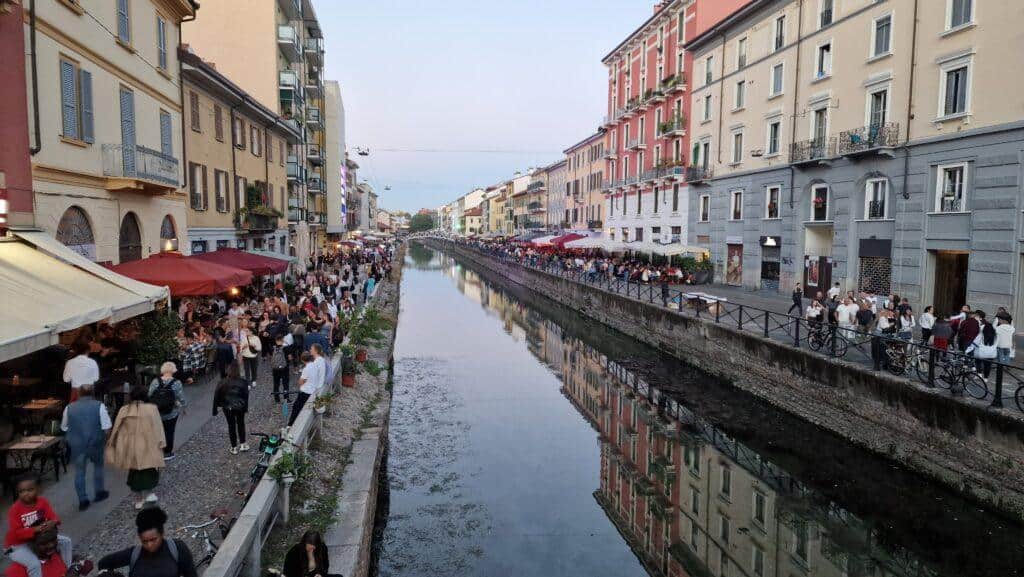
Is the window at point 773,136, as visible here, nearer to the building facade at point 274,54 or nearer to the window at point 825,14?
the window at point 825,14

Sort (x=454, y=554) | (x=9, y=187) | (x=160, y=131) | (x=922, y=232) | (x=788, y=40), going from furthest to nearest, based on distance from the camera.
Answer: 1. (x=788, y=40)
2. (x=922, y=232)
3. (x=160, y=131)
4. (x=9, y=187)
5. (x=454, y=554)

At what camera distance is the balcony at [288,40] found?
110ft

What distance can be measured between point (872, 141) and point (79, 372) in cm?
2286

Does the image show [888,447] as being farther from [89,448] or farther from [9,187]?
[9,187]

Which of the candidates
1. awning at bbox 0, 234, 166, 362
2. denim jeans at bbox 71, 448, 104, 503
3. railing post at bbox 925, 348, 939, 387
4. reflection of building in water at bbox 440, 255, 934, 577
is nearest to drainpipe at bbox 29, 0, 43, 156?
awning at bbox 0, 234, 166, 362

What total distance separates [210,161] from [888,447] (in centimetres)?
2168

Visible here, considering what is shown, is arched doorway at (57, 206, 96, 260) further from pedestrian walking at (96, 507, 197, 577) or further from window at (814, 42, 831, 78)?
window at (814, 42, 831, 78)

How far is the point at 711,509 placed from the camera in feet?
37.0

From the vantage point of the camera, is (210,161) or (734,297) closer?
(210,161)

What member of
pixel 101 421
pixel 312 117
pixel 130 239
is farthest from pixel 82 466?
pixel 312 117

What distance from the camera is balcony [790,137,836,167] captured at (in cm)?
2394

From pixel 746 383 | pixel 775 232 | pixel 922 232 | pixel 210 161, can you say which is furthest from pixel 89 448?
pixel 775 232

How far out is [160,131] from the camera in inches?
675

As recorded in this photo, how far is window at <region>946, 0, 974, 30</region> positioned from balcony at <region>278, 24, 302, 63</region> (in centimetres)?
2937
